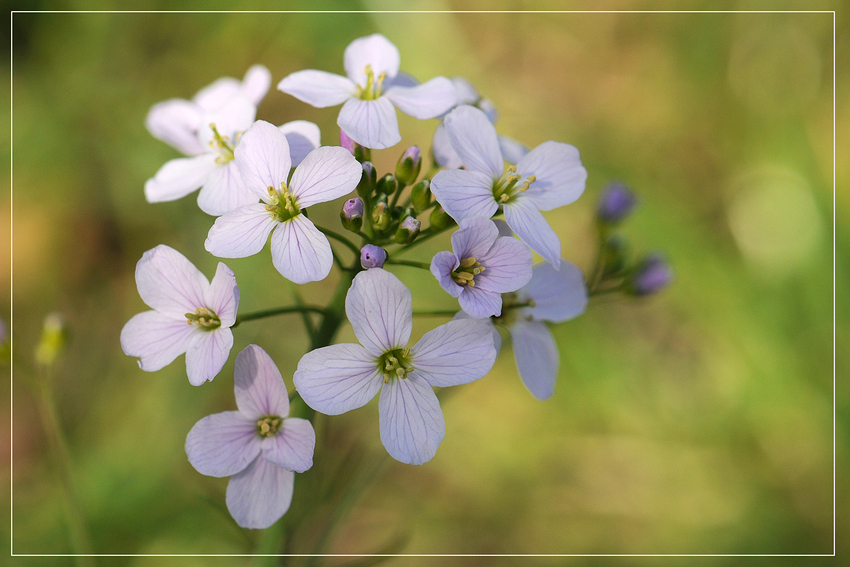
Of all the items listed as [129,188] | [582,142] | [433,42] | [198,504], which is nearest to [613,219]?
[582,142]

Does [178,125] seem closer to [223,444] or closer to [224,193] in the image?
[224,193]

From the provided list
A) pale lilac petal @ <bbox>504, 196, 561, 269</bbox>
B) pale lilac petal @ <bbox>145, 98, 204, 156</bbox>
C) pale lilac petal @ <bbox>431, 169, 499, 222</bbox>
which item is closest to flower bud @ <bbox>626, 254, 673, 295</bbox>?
pale lilac petal @ <bbox>504, 196, 561, 269</bbox>

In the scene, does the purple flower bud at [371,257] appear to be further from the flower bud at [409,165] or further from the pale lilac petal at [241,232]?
the flower bud at [409,165]

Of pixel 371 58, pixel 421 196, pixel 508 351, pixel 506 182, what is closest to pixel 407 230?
pixel 421 196

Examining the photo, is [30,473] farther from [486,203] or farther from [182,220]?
[486,203]

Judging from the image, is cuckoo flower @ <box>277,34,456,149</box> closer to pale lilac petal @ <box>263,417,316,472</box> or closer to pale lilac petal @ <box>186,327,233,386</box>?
pale lilac petal @ <box>186,327,233,386</box>

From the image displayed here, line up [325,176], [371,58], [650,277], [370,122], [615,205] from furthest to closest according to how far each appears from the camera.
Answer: [615,205] < [650,277] < [371,58] < [370,122] < [325,176]
